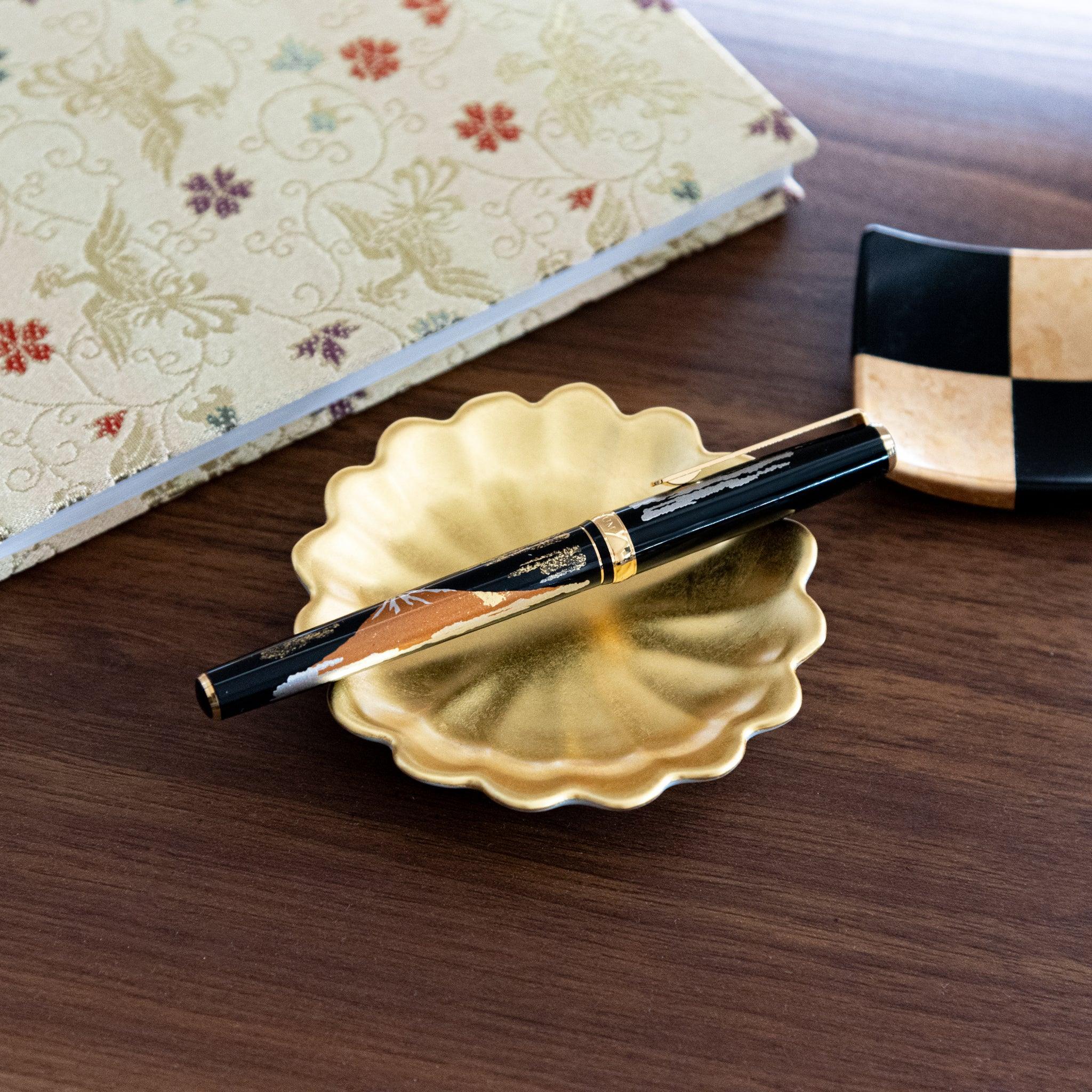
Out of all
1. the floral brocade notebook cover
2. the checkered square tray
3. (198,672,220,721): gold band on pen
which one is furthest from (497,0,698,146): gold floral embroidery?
(198,672,220,721): gold band on pen

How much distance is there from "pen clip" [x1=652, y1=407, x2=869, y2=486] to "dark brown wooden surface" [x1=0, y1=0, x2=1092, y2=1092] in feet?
0.15

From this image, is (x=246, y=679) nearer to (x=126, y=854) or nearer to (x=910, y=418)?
(x=126, y=854)

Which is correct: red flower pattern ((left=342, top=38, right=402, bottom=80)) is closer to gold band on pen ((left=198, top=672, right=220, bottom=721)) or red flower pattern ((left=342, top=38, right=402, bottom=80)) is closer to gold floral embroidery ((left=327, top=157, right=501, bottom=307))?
gold floral embroidery ((left=327, top=157, right=501, bottom=307))

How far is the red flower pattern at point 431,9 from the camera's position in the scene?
0.67m

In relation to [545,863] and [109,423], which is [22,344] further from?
[545,863]

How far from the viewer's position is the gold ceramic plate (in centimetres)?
40

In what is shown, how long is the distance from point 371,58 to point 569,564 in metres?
0.40

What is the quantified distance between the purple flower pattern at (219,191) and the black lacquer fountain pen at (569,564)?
11.1 inches

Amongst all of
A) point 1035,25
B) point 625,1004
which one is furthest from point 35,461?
point 1035,25

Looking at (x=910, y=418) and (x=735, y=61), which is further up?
(x=735, y=61)

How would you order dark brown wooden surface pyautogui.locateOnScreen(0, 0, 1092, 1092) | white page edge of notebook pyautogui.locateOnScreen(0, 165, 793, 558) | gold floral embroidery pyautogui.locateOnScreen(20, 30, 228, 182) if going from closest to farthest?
dark brown wooden surface pyautogui.locateOnScreen(0, 0, 1092, 1092) → white page edge of notebook pyautogui.locateOnScreen(0, 165, 793, 558) → gold floral embroidery pyautogui.locateOnScreen(20, 30, 228, 182)

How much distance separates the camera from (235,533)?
512 millimetres

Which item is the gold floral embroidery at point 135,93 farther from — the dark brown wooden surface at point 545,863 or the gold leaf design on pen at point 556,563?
the gold leaf design on pen at point 556,563

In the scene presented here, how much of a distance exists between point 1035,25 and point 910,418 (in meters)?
0.41
